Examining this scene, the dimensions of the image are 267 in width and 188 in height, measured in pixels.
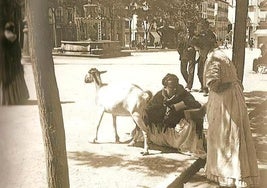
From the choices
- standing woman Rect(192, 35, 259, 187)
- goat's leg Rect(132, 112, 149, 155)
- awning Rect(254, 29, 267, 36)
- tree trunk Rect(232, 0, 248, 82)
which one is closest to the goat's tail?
goat's leg Rect(132, 112, 149, 155)

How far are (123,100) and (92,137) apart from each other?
0.34 metres

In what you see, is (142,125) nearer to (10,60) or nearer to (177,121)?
(177,121)

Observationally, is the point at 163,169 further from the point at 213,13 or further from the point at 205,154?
the point at 213,13

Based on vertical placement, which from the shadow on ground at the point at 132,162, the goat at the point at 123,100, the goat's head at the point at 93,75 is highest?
the goat's head at the point at 93,75

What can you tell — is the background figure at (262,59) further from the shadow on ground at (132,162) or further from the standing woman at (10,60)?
the standing woman at (10,60)

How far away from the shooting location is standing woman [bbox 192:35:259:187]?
257 cm

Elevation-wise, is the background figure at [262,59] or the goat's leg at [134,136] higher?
the background figure at [262,59]

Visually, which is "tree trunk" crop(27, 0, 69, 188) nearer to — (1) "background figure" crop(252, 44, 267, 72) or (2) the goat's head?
(2) the goat's head

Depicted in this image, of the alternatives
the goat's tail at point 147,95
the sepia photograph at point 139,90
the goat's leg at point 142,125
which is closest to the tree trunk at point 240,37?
the sepia photograph at point 139,90

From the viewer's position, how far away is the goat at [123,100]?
2820mm

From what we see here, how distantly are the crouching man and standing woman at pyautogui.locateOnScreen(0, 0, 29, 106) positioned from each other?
0.89 meters

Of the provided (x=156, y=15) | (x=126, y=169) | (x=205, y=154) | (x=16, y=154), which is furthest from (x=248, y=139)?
(x=16, y=154)

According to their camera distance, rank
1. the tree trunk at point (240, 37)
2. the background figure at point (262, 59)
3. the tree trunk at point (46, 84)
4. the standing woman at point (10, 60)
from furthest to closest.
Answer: the tree trunk at point (240, 37) → the background figure at point (262, 59) → the standing woman at point (10, 60) → the tree trunk at point (46, 84)

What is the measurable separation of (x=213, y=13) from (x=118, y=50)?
0.61 metres
